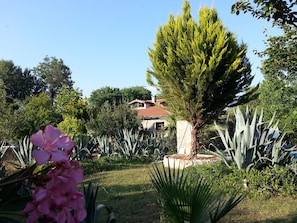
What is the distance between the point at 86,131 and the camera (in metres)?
20.1

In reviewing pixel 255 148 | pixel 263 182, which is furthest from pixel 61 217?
pixel 255 148

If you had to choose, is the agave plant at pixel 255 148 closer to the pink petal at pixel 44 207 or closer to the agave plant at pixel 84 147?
the pink petal at pixel 44 207

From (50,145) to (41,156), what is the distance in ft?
0.11

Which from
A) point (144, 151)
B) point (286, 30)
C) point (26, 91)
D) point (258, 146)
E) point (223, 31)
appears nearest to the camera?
point (258, 146)

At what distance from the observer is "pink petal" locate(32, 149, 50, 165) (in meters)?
0.70

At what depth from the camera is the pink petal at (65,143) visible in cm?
73

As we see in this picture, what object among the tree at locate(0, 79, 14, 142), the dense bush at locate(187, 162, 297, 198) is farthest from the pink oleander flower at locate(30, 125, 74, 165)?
the tree at locate(0, 79, 14, 142)

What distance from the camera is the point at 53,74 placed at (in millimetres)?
55188

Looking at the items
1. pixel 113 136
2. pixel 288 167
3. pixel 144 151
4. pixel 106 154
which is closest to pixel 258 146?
pixel 288 167

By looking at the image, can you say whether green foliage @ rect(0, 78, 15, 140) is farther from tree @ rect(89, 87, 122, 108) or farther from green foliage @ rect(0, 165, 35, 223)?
tree @ rect(89, 87, 122, 108)

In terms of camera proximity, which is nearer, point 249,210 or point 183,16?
point 249,210

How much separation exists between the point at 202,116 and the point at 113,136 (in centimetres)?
835

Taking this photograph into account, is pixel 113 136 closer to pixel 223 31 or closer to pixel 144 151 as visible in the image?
pixel 144 151

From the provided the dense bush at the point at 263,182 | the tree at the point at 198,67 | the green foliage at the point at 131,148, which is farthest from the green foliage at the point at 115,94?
the dense bush at the point at 263,182
